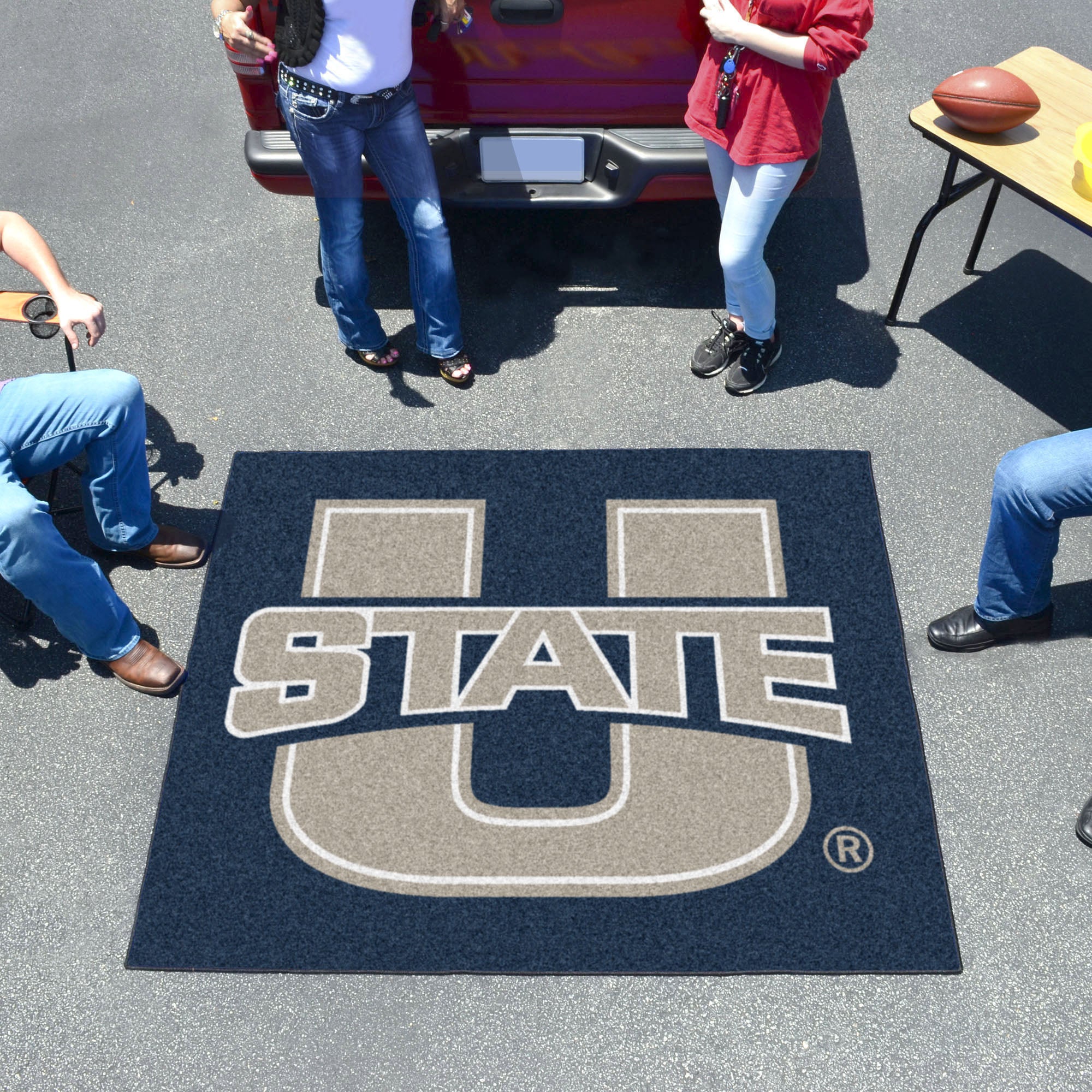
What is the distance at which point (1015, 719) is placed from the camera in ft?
9.61

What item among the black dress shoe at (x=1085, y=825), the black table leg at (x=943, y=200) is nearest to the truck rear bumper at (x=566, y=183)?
the black table leg at (x=943, y=200)

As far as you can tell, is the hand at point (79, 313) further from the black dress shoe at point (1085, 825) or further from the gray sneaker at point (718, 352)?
the black dress shoe at point (1085, 825)

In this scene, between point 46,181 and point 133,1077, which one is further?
point 46,181

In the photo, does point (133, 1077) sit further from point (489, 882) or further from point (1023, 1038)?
point (1023, 1038)

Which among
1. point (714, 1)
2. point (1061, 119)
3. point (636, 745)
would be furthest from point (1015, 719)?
point (714, 1)

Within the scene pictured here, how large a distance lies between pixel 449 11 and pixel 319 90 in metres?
0.44

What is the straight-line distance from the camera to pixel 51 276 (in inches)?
111

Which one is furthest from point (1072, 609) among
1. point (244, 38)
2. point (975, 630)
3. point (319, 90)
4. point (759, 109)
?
point (244, 38)

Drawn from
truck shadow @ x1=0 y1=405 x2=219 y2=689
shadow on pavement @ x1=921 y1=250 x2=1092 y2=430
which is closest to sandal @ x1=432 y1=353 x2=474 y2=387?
truck shadow @ x1=0 y1=405 x2=219 y2=689

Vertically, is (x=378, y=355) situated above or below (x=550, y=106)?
below

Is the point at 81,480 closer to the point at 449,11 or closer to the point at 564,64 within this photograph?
the point at 449,11

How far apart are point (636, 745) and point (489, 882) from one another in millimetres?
529

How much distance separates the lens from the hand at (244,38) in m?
2.96

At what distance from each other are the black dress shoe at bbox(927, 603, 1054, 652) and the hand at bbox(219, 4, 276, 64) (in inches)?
97.5
